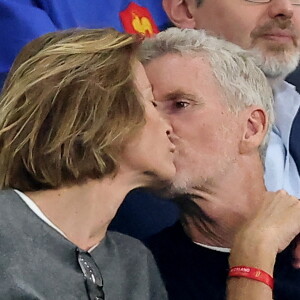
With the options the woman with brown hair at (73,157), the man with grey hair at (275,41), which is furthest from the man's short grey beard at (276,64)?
the woman with brown hair at (73,157)

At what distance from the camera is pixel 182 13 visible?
6.18 feet

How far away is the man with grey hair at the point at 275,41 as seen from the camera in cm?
171

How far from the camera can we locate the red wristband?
124 cm

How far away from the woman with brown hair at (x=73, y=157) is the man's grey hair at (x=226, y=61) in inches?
8.3

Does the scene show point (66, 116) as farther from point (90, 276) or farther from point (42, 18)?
point (42, 18)

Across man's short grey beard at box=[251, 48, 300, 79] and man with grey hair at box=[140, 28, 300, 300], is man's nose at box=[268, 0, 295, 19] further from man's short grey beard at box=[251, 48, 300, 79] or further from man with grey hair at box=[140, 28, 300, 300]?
man with grey hair at box=[140, 28, 300, 300]

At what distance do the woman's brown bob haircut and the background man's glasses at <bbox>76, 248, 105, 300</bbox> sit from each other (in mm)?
114

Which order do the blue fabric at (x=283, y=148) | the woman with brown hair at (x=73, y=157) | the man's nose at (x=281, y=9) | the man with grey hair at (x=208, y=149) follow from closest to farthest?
the woman with brown hair at (x=73, y=157), the man with grey hair at (x=208, y=149), the blue fabric at (x=283, y=148), the man's nose at (x=281, y=9)

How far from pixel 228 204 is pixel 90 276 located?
0.38 m

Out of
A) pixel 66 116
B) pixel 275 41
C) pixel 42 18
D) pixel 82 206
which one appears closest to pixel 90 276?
pixel 82 206

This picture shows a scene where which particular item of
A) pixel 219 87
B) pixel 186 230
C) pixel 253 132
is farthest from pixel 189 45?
pixel 186 230

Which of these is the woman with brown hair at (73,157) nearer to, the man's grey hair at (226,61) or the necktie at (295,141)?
the man's grey hair at (226,61)

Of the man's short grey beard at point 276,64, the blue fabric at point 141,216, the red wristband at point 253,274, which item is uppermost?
the man's short grey beard at point 276,64

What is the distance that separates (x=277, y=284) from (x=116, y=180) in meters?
0.37
